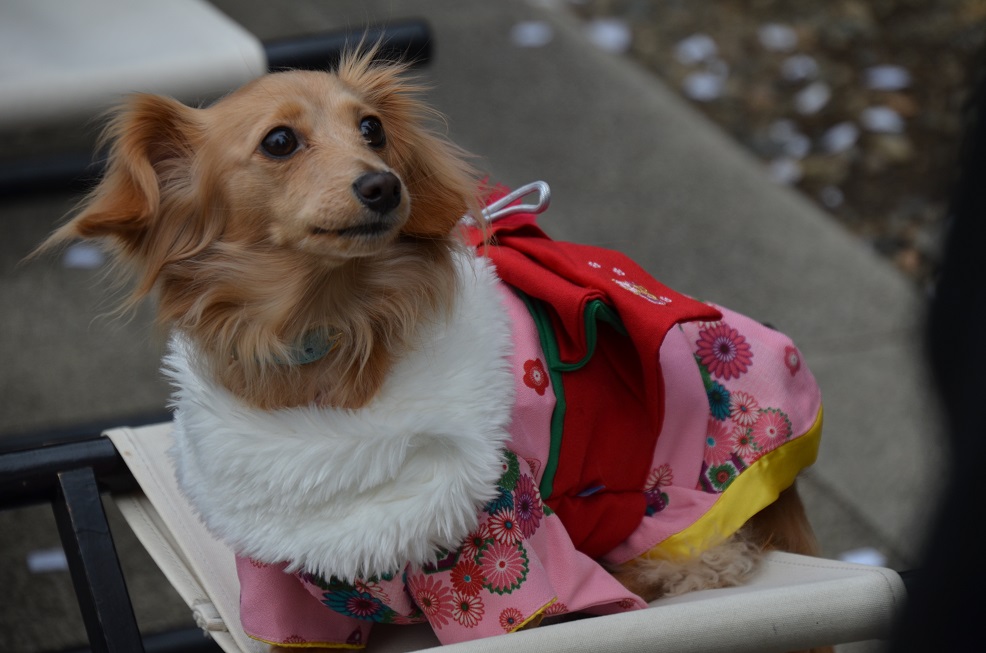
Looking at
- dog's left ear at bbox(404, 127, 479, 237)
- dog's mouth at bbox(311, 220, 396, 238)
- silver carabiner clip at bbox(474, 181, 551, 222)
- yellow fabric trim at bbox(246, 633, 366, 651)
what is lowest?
yellow fabric trim at bbox(246, 633, 366, 651)

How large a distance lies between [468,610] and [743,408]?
533mm

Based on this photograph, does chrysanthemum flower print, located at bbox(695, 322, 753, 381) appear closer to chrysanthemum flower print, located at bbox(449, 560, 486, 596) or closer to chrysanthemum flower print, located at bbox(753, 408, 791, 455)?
chrysanthemum flower print, located at bbox(753, 408, 791, 455)

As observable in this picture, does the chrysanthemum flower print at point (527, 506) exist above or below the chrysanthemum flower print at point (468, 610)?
above

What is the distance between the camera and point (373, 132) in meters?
1.46

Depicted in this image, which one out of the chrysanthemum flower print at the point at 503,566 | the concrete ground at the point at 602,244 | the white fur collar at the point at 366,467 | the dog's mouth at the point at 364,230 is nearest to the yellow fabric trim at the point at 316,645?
the white fur collar at the point at 366,467

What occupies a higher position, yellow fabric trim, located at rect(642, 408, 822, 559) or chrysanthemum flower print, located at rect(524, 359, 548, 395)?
chrysanthemum flower print, located at rect(524, 359, 548, 395)

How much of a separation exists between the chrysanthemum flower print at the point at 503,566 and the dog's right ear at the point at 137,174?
2.00 ft

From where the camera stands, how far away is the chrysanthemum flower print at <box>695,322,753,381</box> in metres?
1.64

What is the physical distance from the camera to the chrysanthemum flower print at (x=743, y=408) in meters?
1.61

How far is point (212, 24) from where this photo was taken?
2.70 metres

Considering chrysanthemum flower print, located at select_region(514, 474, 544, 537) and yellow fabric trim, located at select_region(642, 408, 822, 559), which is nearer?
chrysanthemum flower print, located at select_region(514, 474, 544, 537)

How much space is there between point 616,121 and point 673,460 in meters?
2.53

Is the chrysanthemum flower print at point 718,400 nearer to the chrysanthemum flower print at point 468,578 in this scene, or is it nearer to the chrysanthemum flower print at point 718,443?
the chrysanthemum flower print at point 718,443

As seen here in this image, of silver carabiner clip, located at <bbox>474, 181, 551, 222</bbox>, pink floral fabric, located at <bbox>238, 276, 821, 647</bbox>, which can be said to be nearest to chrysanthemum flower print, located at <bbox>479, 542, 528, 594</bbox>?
pink floral fabric, located at <bbox>238, 276, 821, 647</bbox>
